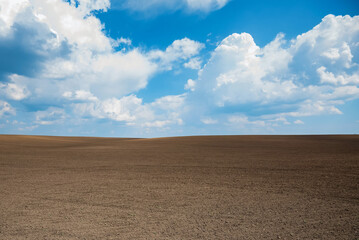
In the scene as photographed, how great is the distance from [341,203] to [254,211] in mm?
2907

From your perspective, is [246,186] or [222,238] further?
[246,186]

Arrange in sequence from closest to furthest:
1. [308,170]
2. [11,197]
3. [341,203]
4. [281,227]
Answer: [281,227]
[341,203]
[11,197]
[308,170]

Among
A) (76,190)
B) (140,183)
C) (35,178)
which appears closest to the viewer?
(76,190)

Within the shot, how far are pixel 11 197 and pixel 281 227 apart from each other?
28.5 ft

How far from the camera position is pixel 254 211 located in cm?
665

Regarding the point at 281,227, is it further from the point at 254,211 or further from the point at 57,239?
the point at 57,239

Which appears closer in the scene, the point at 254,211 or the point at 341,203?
the point at 254,211

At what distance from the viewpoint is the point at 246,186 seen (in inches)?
378

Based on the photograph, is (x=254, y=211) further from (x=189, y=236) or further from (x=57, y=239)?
(x=57, y=239)

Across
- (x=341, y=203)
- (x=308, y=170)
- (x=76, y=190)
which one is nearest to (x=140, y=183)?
(x=76, y=190)

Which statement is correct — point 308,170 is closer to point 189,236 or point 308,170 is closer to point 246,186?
point 246,186

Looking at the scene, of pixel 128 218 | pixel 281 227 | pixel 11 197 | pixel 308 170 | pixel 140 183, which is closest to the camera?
pixel 281 227

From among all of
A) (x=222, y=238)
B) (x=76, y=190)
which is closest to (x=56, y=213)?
(x=76, y=190)

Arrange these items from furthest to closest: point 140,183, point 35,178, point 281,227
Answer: point 35,178 → point 140,183 → point 281,227
